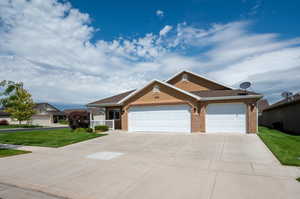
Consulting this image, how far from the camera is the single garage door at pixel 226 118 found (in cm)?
1330

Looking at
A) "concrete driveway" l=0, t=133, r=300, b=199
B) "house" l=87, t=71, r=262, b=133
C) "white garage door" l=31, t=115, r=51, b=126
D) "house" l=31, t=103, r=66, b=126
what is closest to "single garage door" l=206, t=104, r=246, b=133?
"house" l=87, t=71, r=262, b=133

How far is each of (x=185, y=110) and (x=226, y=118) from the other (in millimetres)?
3297

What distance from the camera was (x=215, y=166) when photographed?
5.80m

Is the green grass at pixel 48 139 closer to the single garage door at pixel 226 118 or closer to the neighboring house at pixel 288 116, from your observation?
the single garage door at pixel 226 118

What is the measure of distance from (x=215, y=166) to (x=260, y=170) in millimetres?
1327

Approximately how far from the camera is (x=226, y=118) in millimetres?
13602

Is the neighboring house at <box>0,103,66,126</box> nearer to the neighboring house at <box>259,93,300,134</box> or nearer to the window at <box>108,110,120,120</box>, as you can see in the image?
the window at <box>108,110,120,120</box>

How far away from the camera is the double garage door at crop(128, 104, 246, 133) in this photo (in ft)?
44.0

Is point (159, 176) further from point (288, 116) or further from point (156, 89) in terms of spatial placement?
point (288, 116)

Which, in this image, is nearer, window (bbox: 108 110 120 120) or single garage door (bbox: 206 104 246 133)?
single garage door (bbox: 206 104 246 133)

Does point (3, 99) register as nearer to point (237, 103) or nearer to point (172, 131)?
point (172, 131)

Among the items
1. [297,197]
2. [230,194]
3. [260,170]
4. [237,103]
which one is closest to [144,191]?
[230,194]

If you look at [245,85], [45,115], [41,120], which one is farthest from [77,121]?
[41,120]

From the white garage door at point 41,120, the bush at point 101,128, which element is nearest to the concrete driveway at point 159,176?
the bush at point 101,128
